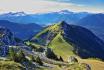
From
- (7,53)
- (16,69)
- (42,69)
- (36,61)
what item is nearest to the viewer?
(16,69)

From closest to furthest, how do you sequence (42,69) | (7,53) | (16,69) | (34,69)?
(16,69) < (34,69) < (42,69) < (7,53)

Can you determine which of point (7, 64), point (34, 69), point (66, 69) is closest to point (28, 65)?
point (34, 69)

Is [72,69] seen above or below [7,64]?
below

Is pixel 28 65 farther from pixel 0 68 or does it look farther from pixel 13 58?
pixel 0 68

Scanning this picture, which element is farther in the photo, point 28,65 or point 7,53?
point 7,53

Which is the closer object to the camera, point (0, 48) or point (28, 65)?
point (28, 65)

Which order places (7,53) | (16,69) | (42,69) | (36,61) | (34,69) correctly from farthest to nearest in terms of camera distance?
(7,53), (36,61), (42,69), (34,69), (16,69)

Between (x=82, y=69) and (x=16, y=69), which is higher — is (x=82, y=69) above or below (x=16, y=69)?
below

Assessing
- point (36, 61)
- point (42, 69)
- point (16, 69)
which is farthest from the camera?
point (36, 61)

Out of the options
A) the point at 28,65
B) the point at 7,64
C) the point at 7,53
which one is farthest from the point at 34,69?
the point at 7,53

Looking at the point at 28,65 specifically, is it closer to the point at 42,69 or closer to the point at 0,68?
the point at 42,69
